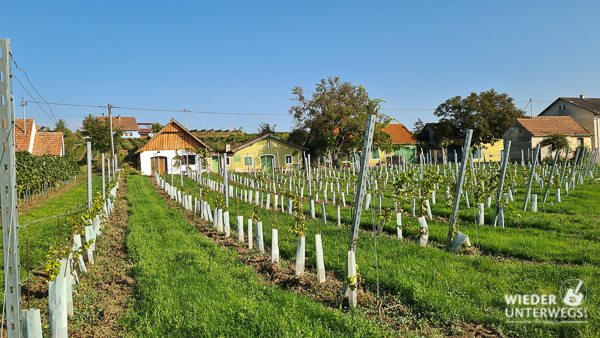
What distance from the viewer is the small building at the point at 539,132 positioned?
3881 centimetres

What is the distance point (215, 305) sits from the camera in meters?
5.01

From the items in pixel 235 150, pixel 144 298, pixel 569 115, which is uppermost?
pixel 569 115

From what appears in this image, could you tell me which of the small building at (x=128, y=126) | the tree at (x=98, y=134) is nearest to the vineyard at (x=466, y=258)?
the tree at (x=98, y=134)

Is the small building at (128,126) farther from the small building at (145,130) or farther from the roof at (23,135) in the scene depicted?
the roof at (23,135)

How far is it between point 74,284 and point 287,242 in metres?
4.26

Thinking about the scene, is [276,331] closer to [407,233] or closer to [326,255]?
[326,255]

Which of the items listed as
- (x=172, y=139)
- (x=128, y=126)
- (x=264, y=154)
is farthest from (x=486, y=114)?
(x=128, y=126)

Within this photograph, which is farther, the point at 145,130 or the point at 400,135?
the point at 145,130

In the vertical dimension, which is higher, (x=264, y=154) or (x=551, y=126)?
(x=551, y=126)

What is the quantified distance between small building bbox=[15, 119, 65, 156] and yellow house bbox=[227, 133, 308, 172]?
17288mm

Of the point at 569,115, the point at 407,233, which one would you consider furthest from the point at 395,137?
the point at 407,233

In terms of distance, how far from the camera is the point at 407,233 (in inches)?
372

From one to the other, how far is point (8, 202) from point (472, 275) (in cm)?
616

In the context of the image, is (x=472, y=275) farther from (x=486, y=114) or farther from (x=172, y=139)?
(x=486, y=114)
